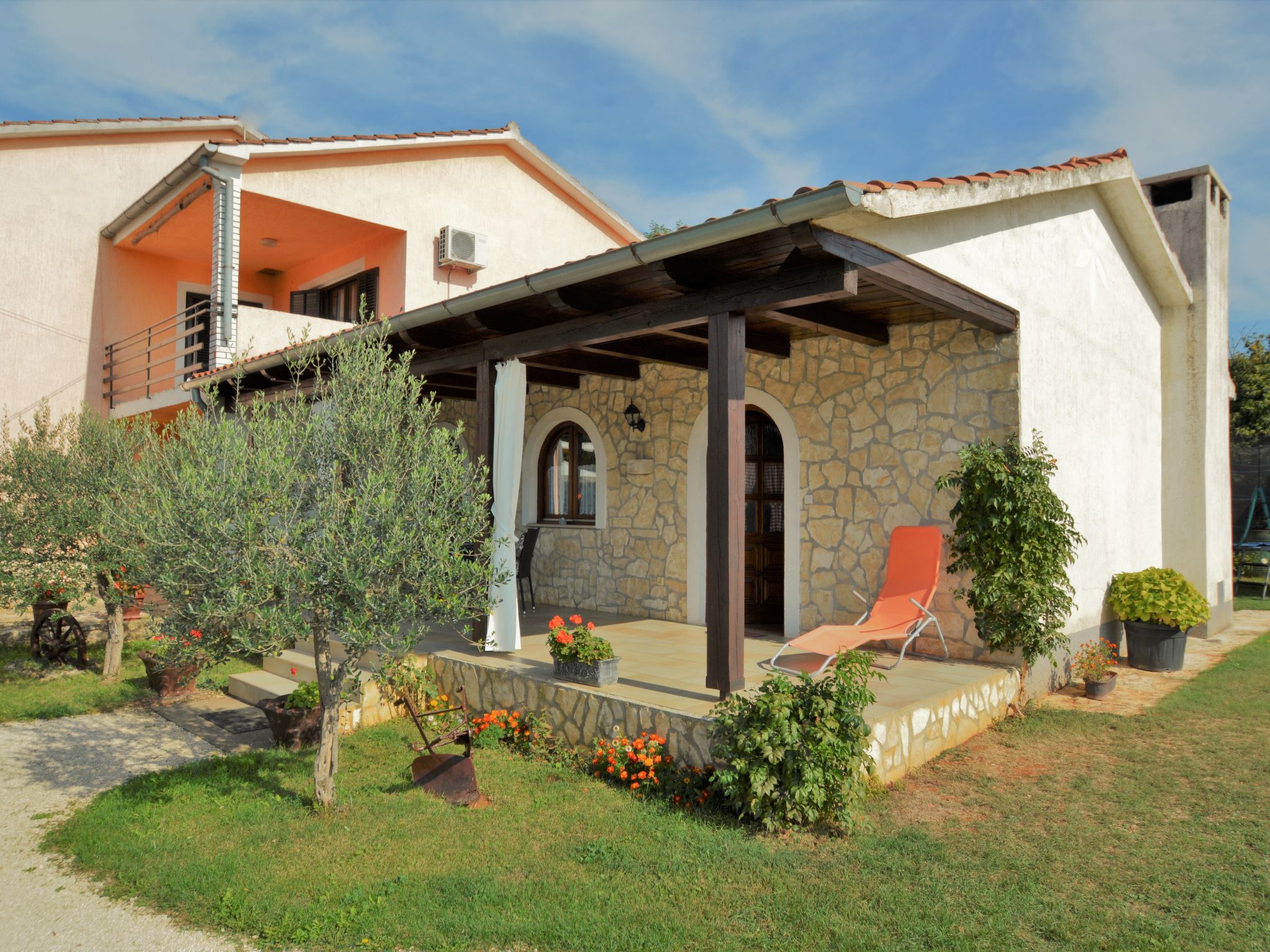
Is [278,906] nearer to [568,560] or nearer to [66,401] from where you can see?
[568,560]

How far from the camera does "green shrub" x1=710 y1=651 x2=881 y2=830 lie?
3.94 metres

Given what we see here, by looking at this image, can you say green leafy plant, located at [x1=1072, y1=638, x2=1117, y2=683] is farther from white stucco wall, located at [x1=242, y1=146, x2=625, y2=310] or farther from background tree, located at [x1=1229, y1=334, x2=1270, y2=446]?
background tree, located at [x1=1229, y1=334, x2=1270, y2=446]

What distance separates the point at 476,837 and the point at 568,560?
5.41 metres

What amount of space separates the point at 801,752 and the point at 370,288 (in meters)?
10.7

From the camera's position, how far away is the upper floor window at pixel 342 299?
1245 cm

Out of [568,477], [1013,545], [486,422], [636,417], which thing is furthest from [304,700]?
[1013,545]

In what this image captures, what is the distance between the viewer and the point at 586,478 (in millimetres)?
9391

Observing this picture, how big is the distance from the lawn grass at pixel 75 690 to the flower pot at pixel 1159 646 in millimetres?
7977

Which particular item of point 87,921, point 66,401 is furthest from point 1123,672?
point 66,401

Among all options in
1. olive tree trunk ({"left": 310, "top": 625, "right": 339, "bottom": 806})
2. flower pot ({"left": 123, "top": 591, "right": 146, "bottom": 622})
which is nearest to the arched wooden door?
olive tree trunk ({"left": 310, "top": 625, "right": 339, "bottom": 806})

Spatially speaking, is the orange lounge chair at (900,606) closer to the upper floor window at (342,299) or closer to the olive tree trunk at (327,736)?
the olive tree trunk at (327,736)

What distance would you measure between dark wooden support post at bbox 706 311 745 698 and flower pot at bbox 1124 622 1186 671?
4.70 meters

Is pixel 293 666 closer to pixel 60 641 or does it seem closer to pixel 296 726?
pixel 296 726

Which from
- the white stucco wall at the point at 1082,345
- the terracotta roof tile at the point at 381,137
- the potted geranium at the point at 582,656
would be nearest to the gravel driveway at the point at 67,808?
the potted geranium at the point at 582,656
